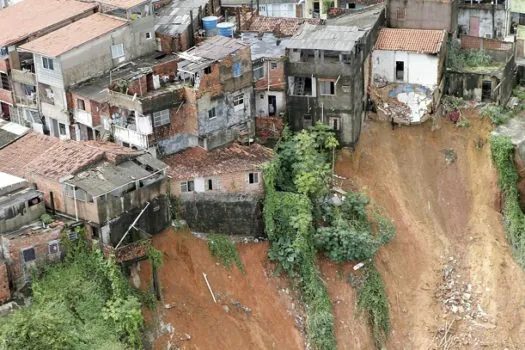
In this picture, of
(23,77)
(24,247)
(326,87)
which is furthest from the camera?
(23,77)

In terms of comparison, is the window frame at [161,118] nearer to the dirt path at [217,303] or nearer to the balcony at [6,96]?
the dirt path at [217,303]

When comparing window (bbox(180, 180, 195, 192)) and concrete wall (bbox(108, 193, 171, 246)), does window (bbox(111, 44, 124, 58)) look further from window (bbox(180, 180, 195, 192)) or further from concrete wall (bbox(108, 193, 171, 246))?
concrete wall (bbox(108, 193, 171, 246))

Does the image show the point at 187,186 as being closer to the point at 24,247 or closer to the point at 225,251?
the point at 225,251

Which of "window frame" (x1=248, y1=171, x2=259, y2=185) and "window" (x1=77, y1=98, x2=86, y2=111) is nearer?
"window frame" (x1=248, y1=171, x2=259, y2=185)

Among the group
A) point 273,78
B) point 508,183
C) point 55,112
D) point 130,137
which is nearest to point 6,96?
point 55,112

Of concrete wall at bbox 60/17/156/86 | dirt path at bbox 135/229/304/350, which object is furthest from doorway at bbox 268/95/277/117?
dirt path at bbox 135/229/304/350

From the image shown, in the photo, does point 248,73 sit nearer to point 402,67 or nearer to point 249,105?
point 249,105
